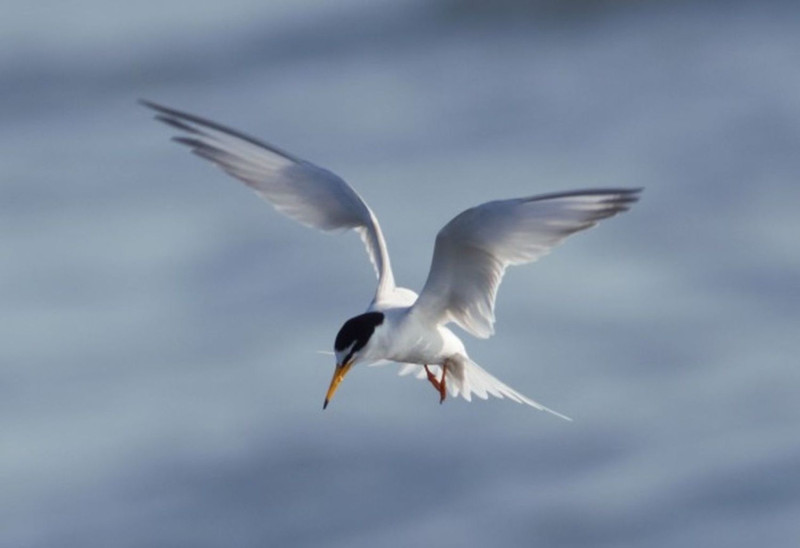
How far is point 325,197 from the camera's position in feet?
21.1

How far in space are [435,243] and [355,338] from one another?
0.49 m

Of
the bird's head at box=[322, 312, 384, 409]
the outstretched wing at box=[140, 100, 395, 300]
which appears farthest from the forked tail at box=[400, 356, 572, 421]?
the bird's head at box=[322, 312, 384, 409]

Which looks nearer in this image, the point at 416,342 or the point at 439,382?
the point at 416,342

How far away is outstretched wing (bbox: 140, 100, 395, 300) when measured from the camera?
6.21 metres

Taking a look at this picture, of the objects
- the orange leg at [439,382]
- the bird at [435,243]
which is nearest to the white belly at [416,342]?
the bird at [435,243]

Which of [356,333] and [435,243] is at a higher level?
[435,243]

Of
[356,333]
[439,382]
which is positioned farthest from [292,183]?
[356,333]

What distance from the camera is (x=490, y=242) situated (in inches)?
234

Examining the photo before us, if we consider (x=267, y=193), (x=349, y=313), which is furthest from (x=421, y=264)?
(x=267, y=193)

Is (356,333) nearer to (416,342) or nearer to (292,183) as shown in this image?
(416,342)

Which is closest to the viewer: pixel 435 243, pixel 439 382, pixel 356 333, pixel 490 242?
pixel 356 333

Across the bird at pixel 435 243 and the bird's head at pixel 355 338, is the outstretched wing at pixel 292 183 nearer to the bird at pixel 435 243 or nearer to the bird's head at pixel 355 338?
the bird at pixel 435 243

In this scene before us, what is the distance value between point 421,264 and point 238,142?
4.64 metres

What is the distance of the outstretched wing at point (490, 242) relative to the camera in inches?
225
